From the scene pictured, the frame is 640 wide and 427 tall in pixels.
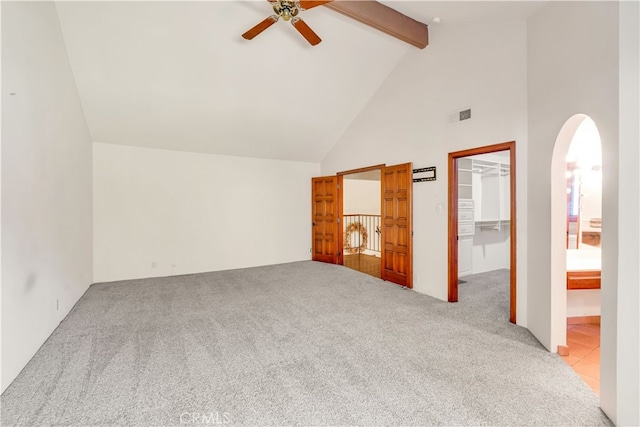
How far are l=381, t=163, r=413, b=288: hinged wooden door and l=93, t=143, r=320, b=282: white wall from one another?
269 centimetres

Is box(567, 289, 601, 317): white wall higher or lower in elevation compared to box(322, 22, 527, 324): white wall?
lower

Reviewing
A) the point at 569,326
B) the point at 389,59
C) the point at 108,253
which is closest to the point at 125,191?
the point at 108,253

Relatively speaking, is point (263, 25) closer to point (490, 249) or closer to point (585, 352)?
point (585, 352)

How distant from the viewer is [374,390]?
6.57 ft

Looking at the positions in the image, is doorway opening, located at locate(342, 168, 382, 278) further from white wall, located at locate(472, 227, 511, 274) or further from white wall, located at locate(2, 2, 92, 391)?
white wall, located at locate(2, 2, 92, 391)

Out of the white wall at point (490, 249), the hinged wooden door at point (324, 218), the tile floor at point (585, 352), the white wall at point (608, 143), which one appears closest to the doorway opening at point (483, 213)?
the white wall at point (490, 249)

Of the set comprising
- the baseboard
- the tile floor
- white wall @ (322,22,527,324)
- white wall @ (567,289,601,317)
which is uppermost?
white wall @ (322,22,527,324)

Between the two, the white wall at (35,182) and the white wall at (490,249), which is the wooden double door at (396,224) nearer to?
the white wall at (490,249)

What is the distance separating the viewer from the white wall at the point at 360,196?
406 inches

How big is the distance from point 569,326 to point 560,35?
121 inches

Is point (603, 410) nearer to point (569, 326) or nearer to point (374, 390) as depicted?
point (374, 390)

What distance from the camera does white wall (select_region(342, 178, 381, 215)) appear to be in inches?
406

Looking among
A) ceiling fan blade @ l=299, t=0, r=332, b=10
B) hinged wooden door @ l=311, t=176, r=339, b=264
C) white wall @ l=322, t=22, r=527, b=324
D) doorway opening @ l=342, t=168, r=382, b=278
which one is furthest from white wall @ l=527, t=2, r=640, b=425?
hinged wooden door @ l=311, t=176, r=339, b=264

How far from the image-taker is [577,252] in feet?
12.3
